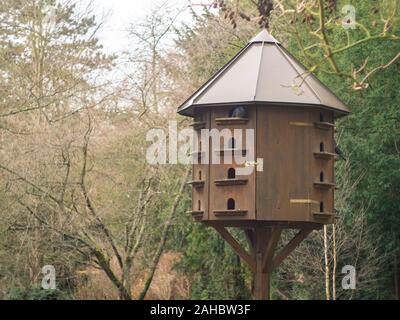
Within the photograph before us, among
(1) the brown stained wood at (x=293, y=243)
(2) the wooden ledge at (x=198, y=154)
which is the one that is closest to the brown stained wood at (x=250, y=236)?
(1) the brown stained wood at (x=293, y=243)

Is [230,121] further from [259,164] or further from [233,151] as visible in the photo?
[259,164]

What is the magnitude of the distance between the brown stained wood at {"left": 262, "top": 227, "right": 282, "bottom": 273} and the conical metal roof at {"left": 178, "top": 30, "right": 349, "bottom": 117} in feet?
5.07

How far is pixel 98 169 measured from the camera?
670 inches

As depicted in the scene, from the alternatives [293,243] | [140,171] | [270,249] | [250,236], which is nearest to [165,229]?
[140,171]

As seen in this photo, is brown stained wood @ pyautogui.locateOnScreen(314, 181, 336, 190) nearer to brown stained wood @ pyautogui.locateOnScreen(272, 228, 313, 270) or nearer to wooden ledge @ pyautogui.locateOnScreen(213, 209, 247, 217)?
brown stained wood @ pyautogui.locateOnScreen(272, 228, 313, 270)

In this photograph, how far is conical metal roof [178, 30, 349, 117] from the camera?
11484mm

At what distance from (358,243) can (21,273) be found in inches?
252

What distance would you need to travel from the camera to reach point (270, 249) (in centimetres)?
1191

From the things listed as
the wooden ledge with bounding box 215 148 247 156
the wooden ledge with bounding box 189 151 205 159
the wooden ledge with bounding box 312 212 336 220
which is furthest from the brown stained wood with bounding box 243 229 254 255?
the wooden ledge with bounding box 215 148 247 156

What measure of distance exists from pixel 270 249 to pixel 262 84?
199 cm

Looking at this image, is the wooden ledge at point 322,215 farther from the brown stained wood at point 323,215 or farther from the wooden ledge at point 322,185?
the wooden ledge at point 322,185

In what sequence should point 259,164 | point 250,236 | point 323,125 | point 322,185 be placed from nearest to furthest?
point 259,164 < point 322,185 < point 323,125 < point 250,236

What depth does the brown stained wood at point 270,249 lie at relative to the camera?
462 inches
